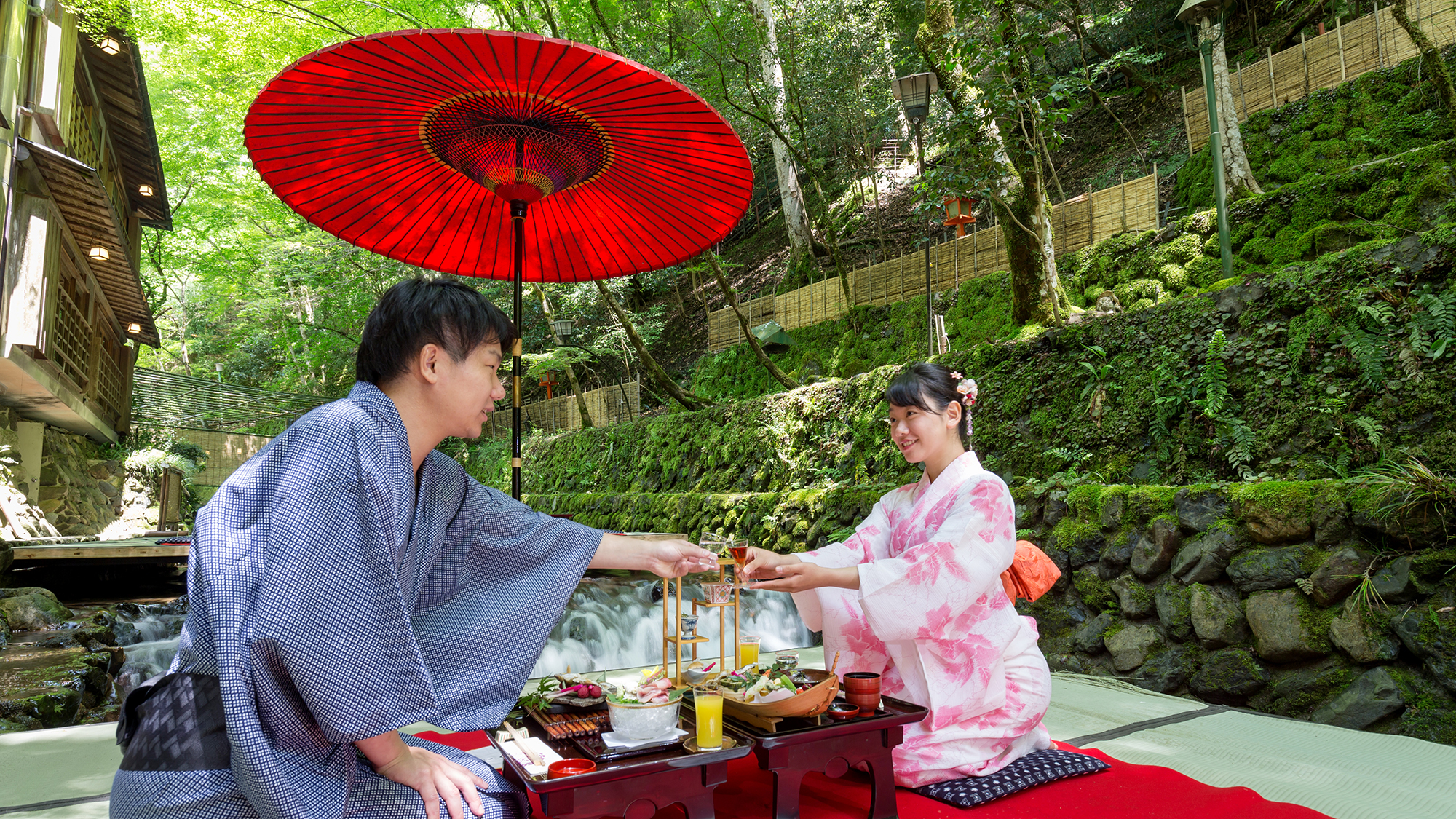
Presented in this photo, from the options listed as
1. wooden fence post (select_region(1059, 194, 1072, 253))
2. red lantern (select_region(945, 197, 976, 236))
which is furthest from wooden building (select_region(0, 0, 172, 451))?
wooden fence post (select_region(1059, 194, 1072, 253))

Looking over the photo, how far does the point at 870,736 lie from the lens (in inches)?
91.8

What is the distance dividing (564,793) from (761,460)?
25.1ft

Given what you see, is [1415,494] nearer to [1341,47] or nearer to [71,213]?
→ [1341,47]

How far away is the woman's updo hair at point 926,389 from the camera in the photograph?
2982 mm

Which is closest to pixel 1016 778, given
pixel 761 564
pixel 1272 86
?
pixel 761 564

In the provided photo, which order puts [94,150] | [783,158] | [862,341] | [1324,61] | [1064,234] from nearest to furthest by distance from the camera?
[1324,61] → [1064,234] → [94,150] → [862,341] → [783,158]

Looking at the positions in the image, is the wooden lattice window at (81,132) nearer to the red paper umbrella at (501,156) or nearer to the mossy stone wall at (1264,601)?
the red paper umbrella at (501,156)

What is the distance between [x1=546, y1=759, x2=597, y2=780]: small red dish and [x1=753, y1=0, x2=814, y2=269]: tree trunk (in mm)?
10988

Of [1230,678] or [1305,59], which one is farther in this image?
[1305,59]

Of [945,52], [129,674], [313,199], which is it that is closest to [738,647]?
[313,199]

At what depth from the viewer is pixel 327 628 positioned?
145 cm

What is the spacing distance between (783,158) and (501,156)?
1252cm

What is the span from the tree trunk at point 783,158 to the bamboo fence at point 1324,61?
20.3ft

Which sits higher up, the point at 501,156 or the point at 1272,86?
the point at 1272,86
